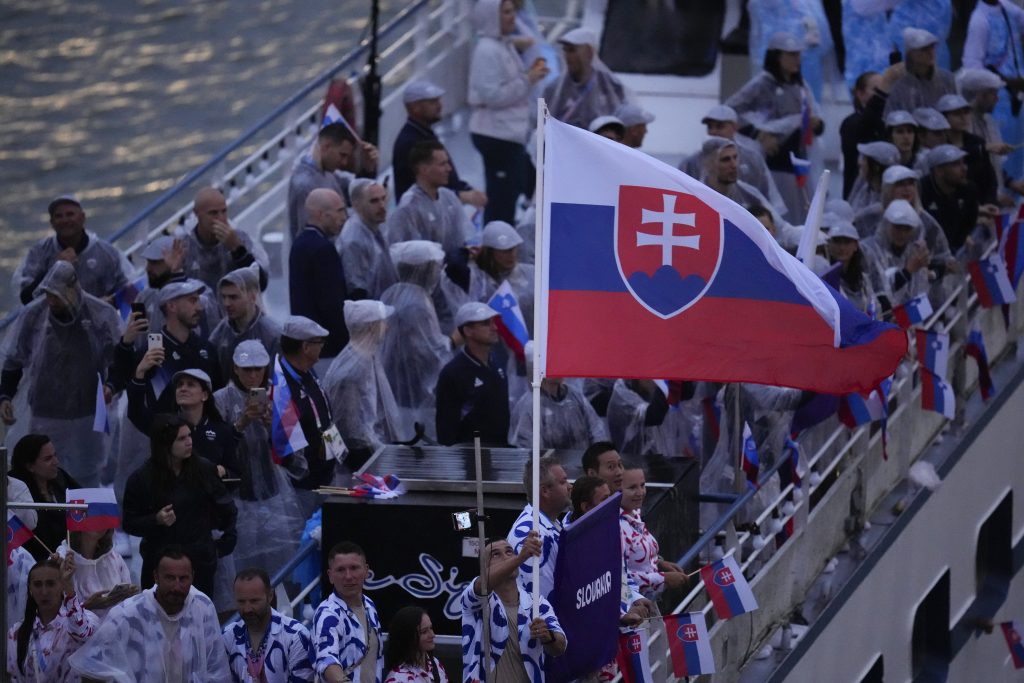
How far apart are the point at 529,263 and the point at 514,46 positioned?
3.34 m

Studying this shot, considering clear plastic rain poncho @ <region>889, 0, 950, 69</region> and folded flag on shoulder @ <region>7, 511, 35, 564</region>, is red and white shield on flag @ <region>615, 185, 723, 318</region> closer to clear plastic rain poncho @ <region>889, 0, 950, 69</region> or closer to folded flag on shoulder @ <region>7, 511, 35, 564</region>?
folded flag on shoulder @ <region>7, 511, 35, 564</region>

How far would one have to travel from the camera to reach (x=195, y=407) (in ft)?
31.1

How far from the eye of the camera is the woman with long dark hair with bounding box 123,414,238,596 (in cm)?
893

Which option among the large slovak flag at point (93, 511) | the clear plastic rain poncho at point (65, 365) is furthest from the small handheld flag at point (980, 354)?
the large slovak flag at point (93, 511)

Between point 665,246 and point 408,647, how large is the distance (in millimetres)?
1755

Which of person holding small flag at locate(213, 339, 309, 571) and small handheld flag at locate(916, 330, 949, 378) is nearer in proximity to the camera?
person holding small flag at locate(213, 339, 309, 571)

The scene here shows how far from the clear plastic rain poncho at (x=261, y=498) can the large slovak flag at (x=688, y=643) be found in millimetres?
2119

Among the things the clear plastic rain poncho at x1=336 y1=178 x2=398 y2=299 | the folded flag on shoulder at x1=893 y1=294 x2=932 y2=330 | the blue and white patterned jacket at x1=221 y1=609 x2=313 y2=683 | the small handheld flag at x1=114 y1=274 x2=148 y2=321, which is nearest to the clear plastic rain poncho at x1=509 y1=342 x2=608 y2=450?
the clear plastic rain poncho at x1=336 y1=178 x2=398 y2=299

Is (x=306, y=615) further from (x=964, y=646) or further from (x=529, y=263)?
(x=964, y=646)

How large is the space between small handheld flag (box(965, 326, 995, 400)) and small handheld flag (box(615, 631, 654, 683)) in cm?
571

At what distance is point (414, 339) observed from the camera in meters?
11.5

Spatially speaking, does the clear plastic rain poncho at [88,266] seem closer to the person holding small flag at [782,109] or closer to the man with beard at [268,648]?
the man with beard at [268,648]

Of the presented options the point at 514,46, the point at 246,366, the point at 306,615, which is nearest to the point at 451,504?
the point at 306,615

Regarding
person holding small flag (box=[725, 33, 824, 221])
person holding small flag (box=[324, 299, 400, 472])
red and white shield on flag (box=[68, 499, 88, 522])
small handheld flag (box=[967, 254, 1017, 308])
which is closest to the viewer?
red and white shield on flag (box=[68, 499, 88, 522])
